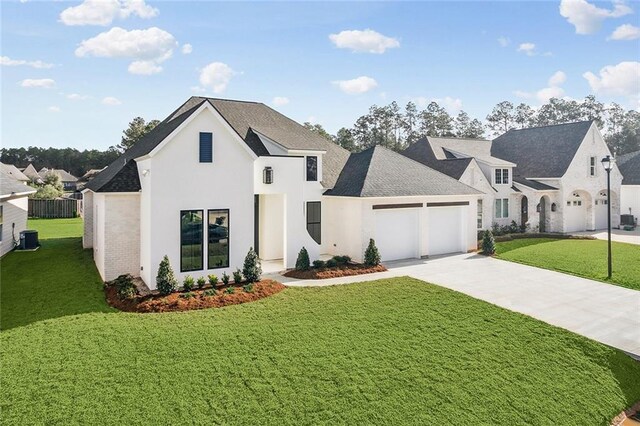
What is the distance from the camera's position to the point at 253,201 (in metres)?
15.0

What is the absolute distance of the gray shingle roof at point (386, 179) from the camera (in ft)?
62.2

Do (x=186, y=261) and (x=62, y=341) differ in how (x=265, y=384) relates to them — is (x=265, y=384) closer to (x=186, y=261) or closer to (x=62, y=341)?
(x=62, y=341)

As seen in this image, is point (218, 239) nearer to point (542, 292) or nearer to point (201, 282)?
point (201, 282)

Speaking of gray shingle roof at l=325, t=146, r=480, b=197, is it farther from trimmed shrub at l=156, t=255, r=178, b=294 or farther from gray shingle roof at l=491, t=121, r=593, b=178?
gray shingle roof at l=491, t=121, r=593, b=178

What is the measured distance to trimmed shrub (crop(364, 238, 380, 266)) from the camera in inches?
689

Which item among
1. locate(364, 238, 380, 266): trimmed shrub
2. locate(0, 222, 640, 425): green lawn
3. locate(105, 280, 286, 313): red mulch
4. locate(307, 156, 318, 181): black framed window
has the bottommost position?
locate(0, 222, 640, 425): green lawn

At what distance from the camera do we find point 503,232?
2844cm

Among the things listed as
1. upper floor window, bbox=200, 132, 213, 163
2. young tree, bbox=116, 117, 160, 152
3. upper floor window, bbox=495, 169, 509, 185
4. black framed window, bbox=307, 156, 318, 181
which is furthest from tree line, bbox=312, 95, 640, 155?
upper floor window, bbox=200, 132, 213, 163

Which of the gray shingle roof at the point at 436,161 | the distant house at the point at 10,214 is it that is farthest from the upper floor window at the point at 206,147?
the gray shingle roof at the point at 436,161

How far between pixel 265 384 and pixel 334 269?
9.22 metres

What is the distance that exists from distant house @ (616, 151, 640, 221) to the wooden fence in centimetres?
5742

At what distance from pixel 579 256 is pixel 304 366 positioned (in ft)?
61.9

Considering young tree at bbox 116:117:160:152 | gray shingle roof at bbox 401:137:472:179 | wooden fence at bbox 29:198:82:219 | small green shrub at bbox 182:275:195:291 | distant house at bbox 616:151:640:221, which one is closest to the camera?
small green shrub at bbox 182:275:195:291

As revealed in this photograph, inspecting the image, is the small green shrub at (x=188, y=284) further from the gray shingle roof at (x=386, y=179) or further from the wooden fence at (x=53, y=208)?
the wooden fence at (x=53, y=208)
